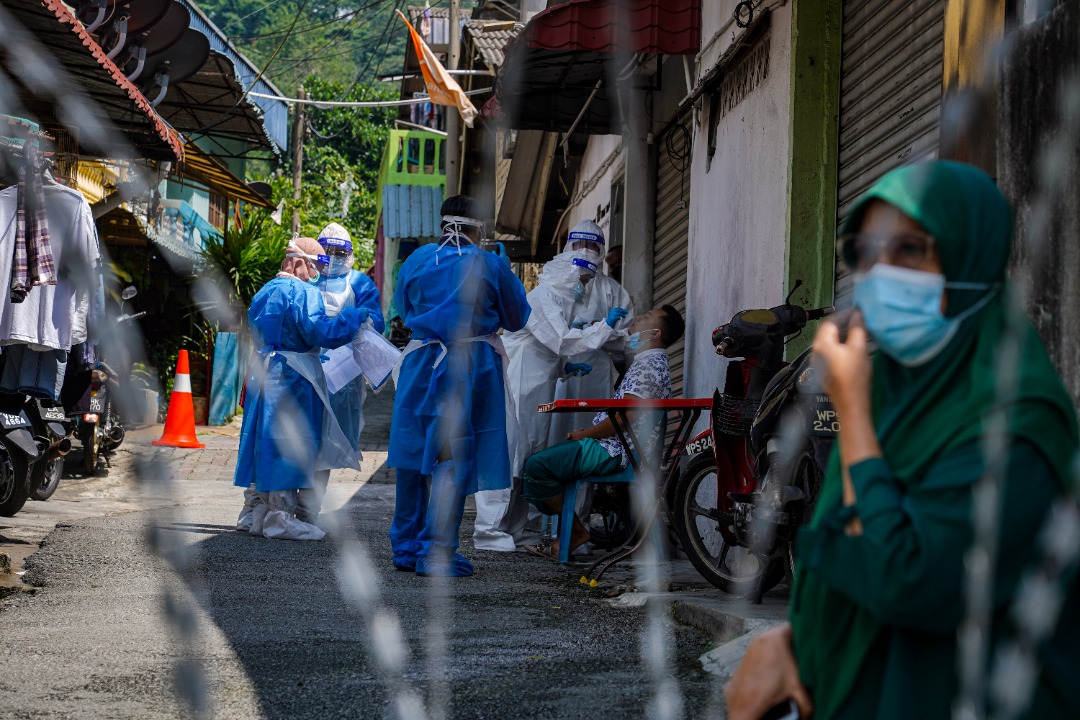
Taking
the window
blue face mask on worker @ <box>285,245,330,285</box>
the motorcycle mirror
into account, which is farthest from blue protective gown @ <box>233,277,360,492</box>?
the window

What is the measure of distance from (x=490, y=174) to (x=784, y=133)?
53.2ft

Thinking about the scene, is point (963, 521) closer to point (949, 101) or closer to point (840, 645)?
point (840, 645)

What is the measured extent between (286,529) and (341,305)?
1.57 meters

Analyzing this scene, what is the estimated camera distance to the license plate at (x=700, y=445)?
247 inches

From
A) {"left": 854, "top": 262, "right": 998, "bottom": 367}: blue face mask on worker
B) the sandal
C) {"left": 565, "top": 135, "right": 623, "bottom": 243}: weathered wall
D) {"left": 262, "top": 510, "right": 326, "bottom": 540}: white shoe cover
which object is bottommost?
the sandal

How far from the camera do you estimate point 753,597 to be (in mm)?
5316

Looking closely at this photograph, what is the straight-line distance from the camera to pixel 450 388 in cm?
711

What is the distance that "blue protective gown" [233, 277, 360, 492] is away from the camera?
27.1ft

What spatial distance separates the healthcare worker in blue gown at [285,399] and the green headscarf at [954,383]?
6.55 metres

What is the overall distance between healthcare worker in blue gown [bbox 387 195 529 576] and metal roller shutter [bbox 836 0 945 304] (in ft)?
6.39

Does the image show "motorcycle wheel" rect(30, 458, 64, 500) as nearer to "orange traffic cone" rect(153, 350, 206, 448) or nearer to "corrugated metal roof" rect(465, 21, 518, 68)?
"orange traffic cone" rect(153, 350, 206, 448)

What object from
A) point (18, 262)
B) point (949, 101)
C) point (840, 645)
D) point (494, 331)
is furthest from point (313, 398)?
point (840, 645)

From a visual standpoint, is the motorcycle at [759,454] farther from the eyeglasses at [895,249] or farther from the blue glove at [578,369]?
the eyeglasses at [895,249]

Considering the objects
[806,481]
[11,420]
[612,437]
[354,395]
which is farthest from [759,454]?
[11,420]
